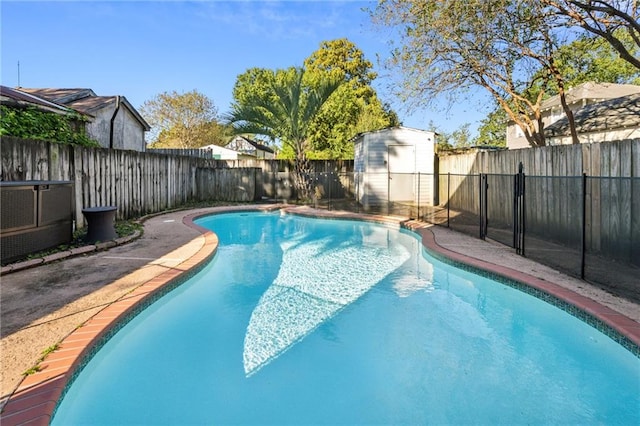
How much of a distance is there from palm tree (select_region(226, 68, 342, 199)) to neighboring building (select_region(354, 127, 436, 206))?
7.36 feet

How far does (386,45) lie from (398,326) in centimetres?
821

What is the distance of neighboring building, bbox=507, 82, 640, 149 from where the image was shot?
1644cm

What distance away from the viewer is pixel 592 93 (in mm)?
16828

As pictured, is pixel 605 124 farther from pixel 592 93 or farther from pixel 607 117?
pixel 592 93

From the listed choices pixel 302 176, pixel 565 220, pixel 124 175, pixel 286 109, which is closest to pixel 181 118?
pixel 302 176

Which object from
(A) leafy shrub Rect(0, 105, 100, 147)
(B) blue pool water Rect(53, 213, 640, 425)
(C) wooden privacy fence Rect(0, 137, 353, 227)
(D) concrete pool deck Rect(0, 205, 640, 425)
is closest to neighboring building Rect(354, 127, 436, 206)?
(C) wooden privacy fence Rect(0, 137, 353, 227)

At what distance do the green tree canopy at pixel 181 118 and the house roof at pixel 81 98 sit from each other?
17025 mm

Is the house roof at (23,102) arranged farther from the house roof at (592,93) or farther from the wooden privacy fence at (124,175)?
the house roof at (592,93)

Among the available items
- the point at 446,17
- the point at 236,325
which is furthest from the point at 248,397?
the point at 446,17

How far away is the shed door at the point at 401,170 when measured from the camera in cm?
1328

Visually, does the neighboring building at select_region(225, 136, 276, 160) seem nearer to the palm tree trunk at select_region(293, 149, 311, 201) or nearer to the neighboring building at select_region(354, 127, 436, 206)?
the palm tree trunk at select_region(293, 149, 311, 201)

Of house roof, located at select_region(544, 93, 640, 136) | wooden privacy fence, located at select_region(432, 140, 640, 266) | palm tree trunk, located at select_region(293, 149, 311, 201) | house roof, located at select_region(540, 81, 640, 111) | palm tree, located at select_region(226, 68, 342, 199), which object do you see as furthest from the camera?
house roof, located at select_region(540, 81, 640, 111)

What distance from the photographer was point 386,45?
9.77m

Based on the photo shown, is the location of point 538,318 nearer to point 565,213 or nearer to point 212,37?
point 565,213
